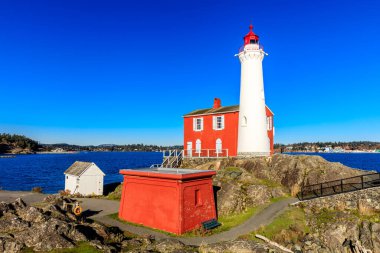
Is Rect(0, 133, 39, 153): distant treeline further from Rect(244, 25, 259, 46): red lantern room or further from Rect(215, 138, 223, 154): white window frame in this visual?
Rect(244, 25, 259, 46): red lantern room

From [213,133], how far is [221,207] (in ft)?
42.9

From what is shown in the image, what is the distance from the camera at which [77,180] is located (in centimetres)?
2748

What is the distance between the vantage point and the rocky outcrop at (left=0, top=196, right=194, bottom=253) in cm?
1188

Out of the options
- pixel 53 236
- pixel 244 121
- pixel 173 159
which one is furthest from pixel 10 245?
pixel 244 121

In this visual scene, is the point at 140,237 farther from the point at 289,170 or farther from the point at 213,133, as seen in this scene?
the point at 213,133

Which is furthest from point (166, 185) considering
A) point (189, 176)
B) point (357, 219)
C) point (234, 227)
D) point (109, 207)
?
point (357, 219)

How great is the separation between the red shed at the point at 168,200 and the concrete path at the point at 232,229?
0.82 metres

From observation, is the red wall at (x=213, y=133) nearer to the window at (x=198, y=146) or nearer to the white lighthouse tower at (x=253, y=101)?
the window at (x=198, y=146)

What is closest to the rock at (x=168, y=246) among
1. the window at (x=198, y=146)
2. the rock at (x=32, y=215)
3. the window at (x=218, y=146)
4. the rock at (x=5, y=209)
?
the rock at (x=32, y=215)

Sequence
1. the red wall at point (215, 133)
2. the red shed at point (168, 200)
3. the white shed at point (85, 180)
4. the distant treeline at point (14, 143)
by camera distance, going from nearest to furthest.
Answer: the red shed at point (168, 200) → the white shed at point (85, 180) → the red wall at point (215, 133) → the distant treeline at point (14, 143)

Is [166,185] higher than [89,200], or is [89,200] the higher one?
[166,185]

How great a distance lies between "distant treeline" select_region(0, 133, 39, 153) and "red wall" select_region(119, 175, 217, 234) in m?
192

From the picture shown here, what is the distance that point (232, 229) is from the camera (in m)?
16.8

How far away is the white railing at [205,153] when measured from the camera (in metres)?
31.0
